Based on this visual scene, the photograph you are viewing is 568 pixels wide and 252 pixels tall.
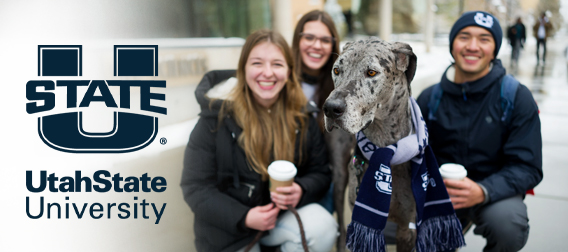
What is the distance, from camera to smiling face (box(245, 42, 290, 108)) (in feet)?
6.59

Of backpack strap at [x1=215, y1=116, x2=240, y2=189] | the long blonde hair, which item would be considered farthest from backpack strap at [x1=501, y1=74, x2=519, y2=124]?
backpack strap at [x1=215, y1=116, x2=240, y2=189]

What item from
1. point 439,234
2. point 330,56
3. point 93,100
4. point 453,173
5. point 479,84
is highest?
point 330,56

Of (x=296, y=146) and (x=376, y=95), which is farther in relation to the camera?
(x=296, y=146)

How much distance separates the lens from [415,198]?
1.55 meters

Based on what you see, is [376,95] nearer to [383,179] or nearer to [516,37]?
[383,179]

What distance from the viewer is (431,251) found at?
1609 mm

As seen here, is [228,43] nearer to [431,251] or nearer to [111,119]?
[111,119]

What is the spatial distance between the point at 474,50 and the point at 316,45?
3.00 feet

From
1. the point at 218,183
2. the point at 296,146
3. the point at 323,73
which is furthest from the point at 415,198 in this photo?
the point at 323,73

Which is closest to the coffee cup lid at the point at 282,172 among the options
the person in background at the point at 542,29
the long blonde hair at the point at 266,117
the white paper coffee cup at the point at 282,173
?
the white paper coffee cup at the point at 282,173

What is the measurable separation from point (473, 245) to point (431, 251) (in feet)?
4.18

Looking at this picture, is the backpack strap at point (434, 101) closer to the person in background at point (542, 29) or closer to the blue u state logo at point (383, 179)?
the blue u state logo at point (383, 179)

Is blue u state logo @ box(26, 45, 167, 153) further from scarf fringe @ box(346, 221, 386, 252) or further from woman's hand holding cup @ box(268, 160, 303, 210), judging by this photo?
scarf fringe @ box(346, 221, 386, 252)

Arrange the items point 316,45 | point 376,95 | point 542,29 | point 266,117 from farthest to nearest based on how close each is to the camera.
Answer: point 542,29 < point 316,45 < point 266,117 < point 376,95
